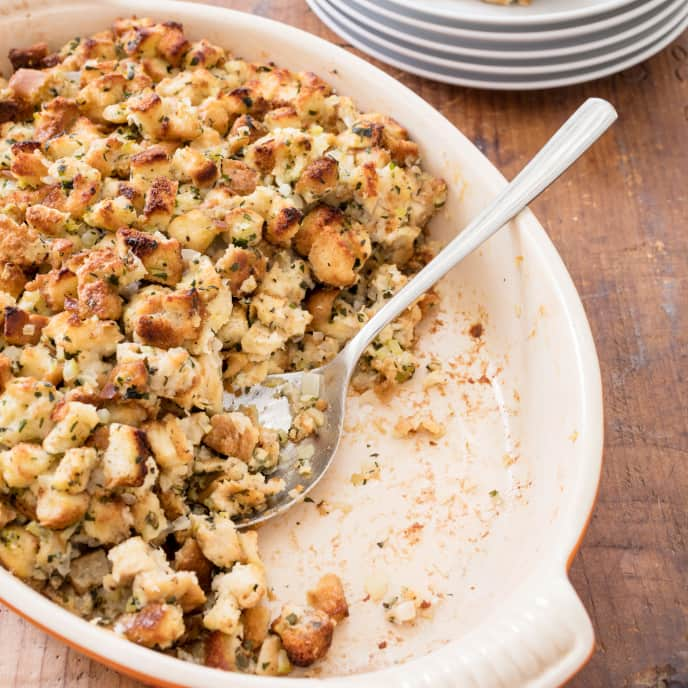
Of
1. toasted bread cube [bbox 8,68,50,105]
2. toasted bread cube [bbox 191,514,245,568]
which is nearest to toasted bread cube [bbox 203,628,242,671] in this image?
toasted bread cube [bbox 191,514,245,568]

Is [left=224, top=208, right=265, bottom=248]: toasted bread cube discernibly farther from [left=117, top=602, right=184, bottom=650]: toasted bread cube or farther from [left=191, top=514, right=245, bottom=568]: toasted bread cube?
[left=117, top=602, right=184, bottom=650]: toasted bread cube

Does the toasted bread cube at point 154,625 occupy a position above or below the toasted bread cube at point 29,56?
below

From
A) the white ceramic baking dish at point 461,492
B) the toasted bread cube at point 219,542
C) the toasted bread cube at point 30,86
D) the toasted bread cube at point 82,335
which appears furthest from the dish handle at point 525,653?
the toasted bread cube at point 30,86

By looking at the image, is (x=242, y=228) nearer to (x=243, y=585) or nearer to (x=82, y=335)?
(x=82, y=335)

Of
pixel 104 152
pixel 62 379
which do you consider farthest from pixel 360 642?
pixel 104 152

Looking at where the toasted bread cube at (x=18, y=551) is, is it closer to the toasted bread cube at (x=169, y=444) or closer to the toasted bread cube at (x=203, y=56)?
the toasted bread cube at (x=169, y=444)
